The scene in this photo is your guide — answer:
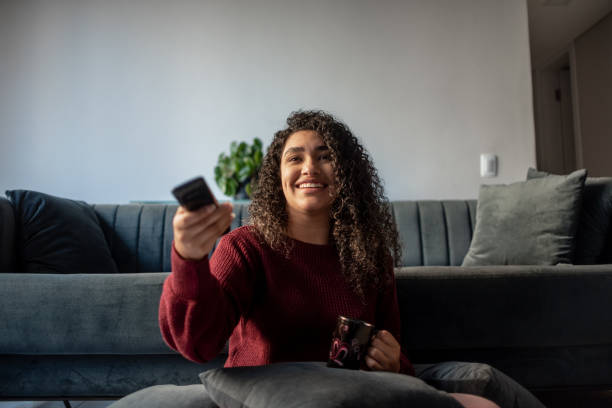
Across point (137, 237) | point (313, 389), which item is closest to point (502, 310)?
point (313, 389)

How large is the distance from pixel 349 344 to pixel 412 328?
0.55m

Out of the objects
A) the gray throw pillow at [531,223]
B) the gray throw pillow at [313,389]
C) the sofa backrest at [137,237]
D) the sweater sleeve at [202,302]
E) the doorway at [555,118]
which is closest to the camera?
the gray throw pillow at [313,389]

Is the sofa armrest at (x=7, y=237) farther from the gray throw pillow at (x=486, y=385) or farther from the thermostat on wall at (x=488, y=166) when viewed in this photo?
the thermostat on wall at (x=488, y=166)

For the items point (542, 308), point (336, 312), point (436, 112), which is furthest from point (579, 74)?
point (336, 312)

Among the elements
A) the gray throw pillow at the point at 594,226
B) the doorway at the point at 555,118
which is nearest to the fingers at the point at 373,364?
the gray throw pillow at the point at 594,226

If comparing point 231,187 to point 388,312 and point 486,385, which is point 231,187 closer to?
point 388,312

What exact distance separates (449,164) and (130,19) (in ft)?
8.11

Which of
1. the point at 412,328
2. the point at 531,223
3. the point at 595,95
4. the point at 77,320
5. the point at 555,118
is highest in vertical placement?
the point at 595,95

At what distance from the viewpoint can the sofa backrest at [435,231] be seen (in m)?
2.12

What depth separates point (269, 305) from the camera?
845mm

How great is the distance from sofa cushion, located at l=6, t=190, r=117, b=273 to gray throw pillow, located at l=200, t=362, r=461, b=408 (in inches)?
43.6

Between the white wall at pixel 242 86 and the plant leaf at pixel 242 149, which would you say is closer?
the plant leaf at pixel 242 149

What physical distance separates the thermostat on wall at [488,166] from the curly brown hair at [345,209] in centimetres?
195

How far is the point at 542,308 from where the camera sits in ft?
3.85
